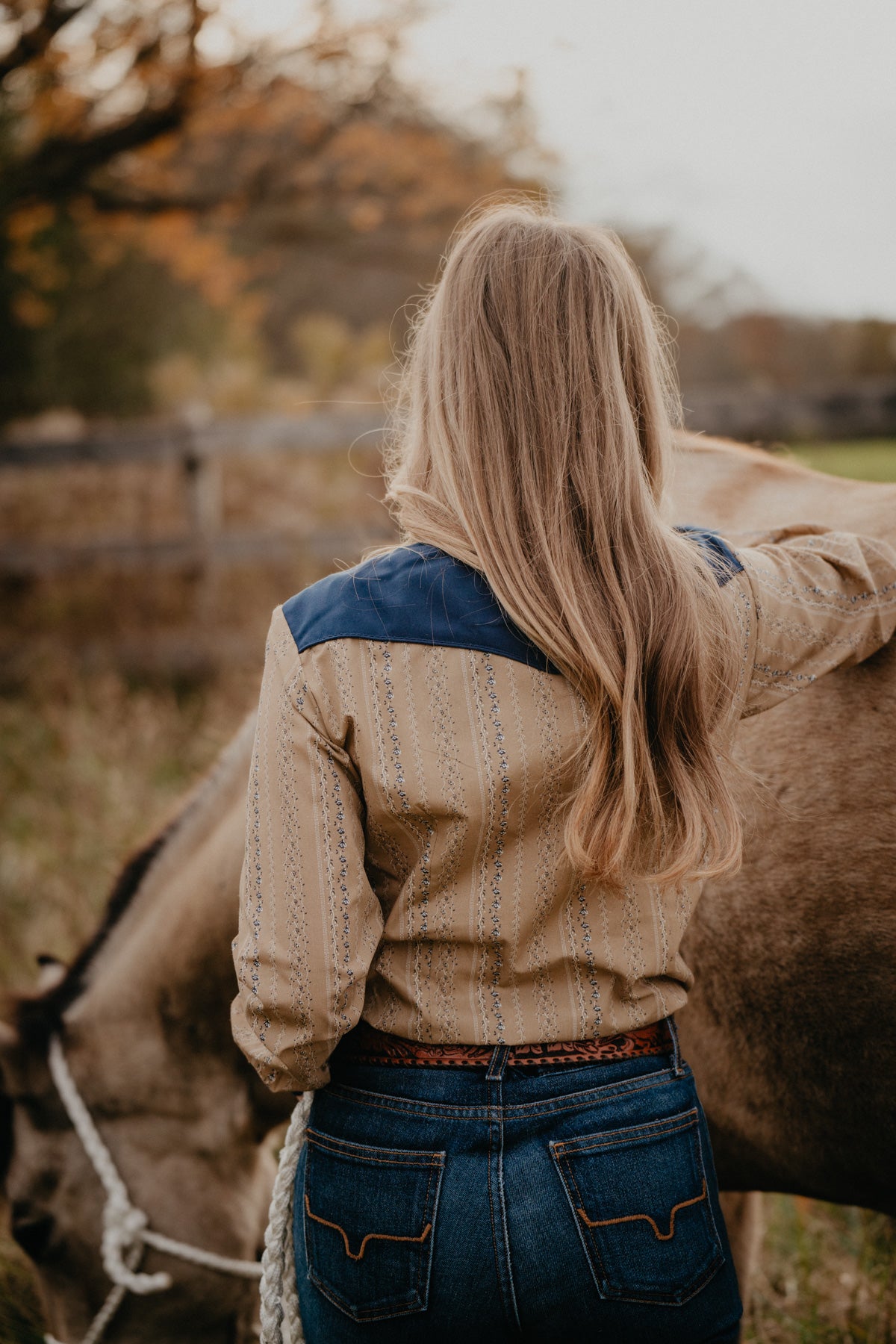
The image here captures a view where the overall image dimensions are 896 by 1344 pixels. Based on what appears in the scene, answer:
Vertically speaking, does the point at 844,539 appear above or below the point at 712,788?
above

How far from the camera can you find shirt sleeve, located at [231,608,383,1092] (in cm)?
117

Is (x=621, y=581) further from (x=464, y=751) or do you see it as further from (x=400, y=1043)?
(x=400, y=1043)

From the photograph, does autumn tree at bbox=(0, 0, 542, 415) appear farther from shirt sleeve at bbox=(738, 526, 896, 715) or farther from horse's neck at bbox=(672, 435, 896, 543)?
shirt sleeve at bbox=(738, 526, 896, 715)

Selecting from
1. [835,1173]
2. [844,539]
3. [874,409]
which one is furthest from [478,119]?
[835,1173]

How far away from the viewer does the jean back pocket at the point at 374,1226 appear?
118 centimetres

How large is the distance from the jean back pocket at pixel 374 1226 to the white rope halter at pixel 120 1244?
858 mm

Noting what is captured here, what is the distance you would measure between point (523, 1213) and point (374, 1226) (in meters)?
0.18

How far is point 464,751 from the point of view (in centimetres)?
116

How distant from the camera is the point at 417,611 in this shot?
3.85ft

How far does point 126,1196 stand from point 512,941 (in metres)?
1.28

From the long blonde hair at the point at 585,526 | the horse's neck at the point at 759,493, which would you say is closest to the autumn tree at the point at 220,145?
the horse's neck at the point at 759,493

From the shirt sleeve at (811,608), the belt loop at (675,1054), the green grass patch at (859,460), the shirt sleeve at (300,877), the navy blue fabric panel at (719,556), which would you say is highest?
the navy blue fabric panel at (719,556)

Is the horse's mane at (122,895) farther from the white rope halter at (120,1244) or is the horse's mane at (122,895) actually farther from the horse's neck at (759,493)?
the horse's neck at (759,493)

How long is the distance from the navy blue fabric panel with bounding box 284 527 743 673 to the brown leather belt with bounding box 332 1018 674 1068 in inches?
18.2
